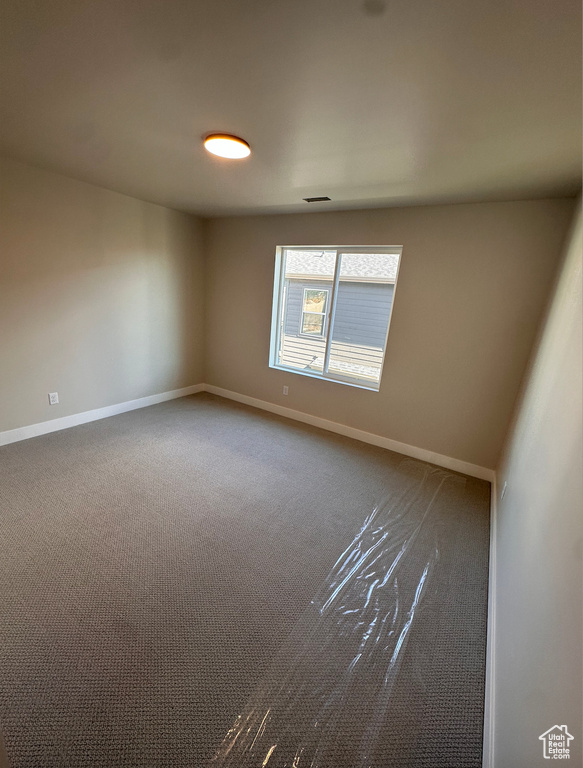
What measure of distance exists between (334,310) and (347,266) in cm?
48

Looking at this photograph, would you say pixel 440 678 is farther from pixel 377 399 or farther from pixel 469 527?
pixel 377 399

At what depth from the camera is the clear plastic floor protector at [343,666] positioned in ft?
3.57

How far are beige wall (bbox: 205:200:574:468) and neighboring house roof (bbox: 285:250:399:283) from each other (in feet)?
0.56

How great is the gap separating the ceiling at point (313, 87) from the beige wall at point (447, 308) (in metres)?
0.39

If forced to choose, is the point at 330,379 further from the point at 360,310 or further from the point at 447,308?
the point at 447,308

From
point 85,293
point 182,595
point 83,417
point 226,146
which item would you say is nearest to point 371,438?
point 182,595

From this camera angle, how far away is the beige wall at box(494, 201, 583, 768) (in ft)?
2.53

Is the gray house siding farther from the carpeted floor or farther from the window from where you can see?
the carpeted floor

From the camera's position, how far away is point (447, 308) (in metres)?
2.81

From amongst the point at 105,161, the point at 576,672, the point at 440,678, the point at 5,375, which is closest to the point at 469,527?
the point at 440,678

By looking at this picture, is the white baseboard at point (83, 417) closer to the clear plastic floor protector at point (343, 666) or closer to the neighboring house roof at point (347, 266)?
the neighboring house roof at point (347, 266)

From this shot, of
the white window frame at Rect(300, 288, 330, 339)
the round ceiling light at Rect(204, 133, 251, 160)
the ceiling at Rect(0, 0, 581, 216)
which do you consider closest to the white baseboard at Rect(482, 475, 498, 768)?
the ceiling at Rect(0, 0, 581, 216)

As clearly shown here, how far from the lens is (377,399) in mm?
3352

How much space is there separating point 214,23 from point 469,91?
982mm
